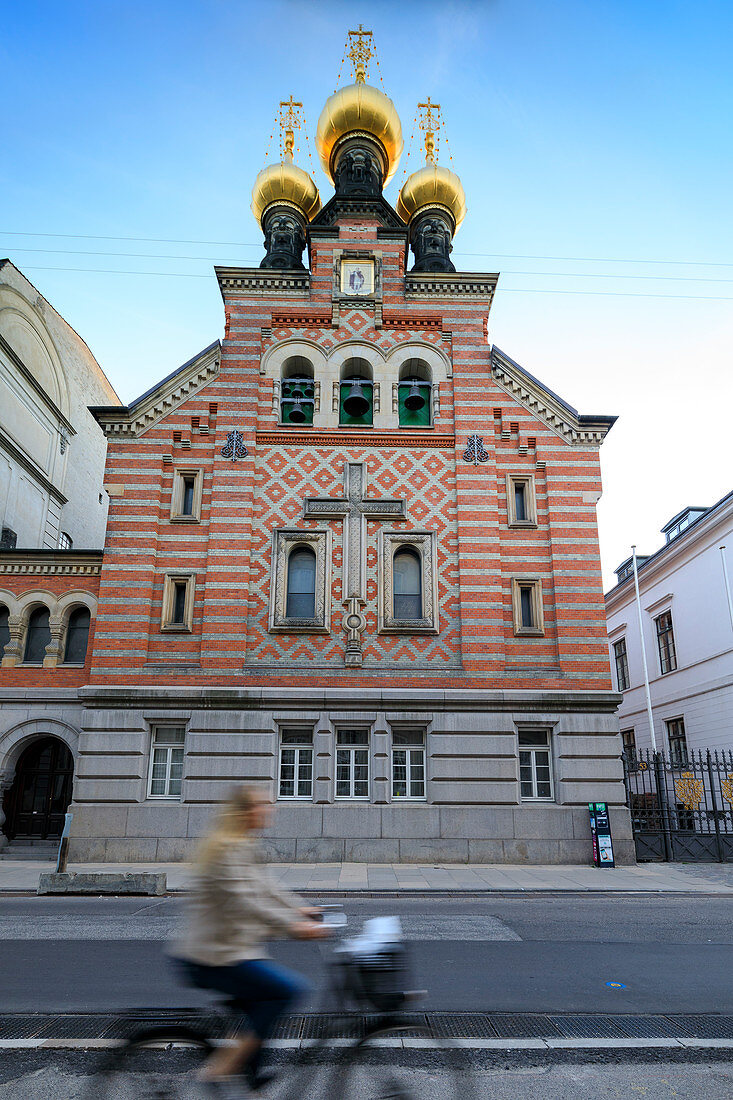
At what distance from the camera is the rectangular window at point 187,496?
22.7 meters

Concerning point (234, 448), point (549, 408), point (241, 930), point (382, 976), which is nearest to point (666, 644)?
point (549, 408)

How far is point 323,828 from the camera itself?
65.5 feet

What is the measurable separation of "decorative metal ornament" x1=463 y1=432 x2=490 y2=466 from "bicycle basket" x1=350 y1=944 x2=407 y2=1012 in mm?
19355

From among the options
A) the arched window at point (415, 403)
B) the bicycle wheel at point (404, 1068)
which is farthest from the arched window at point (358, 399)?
the bicycle wheel at point (404, 1068)

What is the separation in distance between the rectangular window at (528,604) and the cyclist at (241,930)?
57.0 feet

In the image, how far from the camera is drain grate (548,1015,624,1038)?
695 cm

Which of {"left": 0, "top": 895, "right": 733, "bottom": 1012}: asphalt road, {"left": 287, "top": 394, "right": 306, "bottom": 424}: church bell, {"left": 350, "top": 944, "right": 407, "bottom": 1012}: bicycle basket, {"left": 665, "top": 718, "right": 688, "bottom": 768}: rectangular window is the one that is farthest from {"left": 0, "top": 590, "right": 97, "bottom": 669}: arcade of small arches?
{"left": 665, "top": 718, "right": 688, "bottom": 768}: rectangular window

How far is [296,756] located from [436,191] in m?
22.7

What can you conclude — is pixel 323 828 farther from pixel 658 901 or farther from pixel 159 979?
pixel 159 979

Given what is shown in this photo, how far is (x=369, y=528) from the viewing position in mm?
22734

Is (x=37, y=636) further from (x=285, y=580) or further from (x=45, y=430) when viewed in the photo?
(x=45, y=430)

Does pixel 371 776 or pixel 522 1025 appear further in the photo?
pixel 371 776

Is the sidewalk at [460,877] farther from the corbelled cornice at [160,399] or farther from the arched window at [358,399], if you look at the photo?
the arched window at [358,399]

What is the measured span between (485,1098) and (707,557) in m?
27.1
